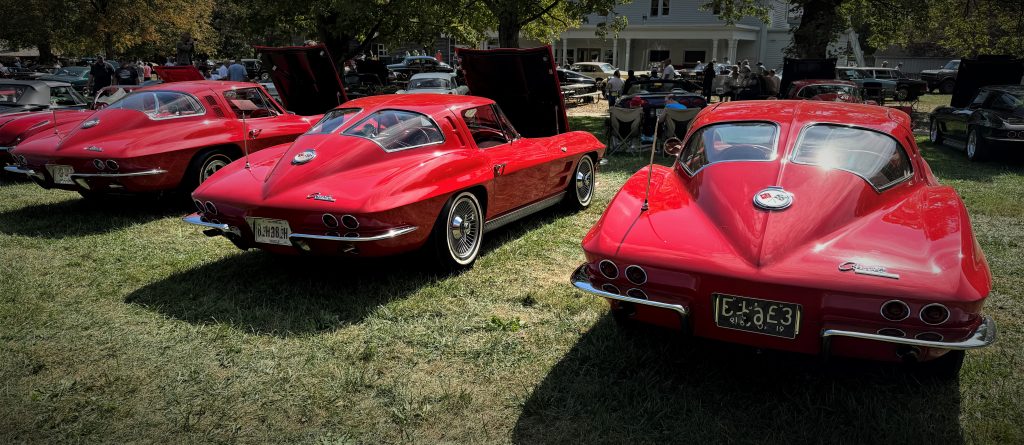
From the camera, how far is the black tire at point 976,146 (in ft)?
37.3

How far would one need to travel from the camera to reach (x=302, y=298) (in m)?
4.93

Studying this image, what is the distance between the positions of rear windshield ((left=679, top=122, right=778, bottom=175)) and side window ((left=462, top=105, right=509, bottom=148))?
230cm

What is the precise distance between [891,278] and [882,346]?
0.33m

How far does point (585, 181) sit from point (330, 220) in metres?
3.84

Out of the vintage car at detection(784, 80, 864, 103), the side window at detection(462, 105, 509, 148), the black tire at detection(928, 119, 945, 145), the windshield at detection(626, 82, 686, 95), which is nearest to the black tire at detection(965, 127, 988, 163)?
the black tire at detection(928, 119, 945, 145)

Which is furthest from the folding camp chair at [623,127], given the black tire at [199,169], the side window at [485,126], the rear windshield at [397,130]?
the rear windshield at [397,130]

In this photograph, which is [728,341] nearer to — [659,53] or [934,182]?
[934,182]

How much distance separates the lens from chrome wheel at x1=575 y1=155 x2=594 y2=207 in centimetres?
756

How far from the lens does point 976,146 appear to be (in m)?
11.6

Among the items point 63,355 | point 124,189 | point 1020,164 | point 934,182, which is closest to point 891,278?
point 934,182

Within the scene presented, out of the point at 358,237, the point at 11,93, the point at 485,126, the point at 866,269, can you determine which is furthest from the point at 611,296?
the point at 11,93

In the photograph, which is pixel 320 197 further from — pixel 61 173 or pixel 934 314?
pixel 61 173

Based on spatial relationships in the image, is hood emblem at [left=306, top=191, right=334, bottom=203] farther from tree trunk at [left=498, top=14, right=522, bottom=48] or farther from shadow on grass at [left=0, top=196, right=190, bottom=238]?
tree trunk at [left=498, top=14, right=522, bottom=48]

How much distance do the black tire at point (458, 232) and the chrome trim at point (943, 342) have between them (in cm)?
296
